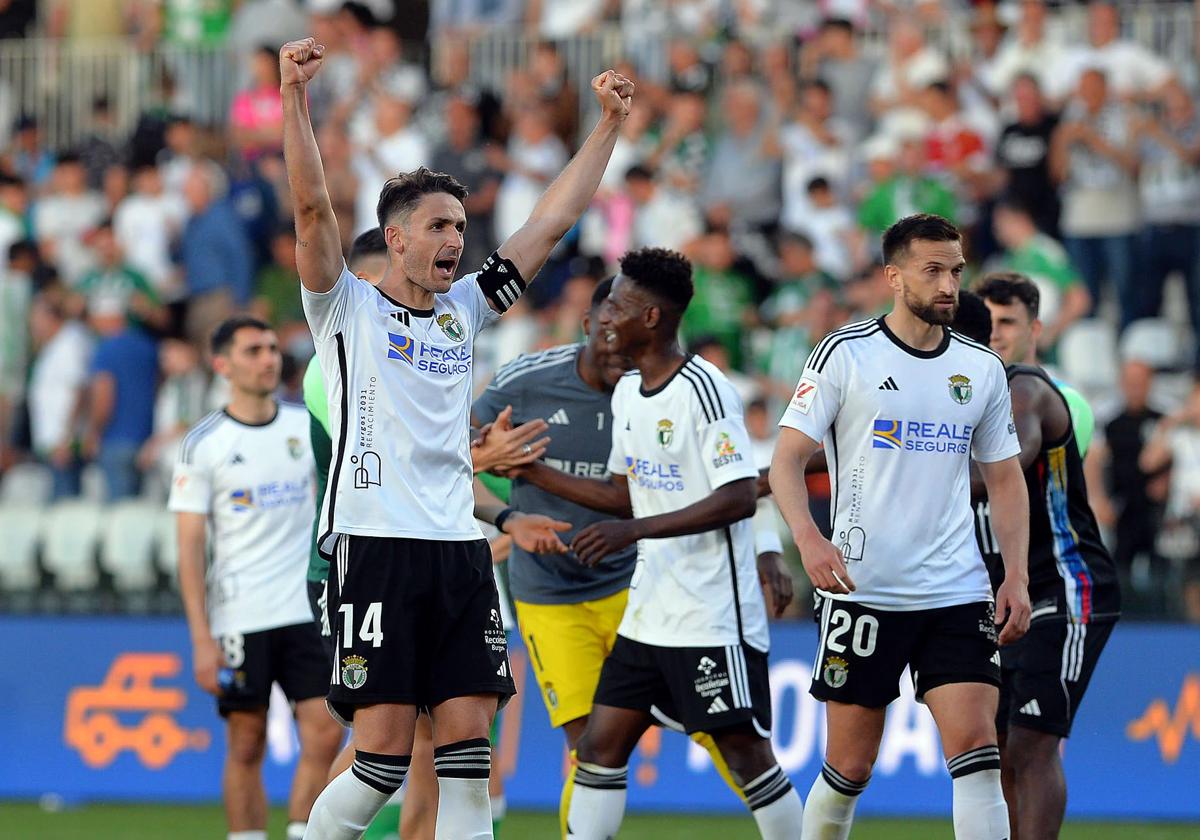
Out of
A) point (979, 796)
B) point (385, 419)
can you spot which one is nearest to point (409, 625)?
point (385, 419)

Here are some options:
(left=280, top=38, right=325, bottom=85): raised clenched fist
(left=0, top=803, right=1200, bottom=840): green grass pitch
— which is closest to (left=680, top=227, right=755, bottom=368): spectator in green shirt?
(left=0, top=803, right=1200, bottom=840): green grass pitch

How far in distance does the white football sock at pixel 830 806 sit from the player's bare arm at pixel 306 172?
2783mm


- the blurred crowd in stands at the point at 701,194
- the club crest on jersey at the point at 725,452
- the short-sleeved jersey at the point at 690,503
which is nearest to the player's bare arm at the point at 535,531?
the short-sleeved jersey at the point at 690,503

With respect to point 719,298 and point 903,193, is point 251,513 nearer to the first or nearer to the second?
point 719,298

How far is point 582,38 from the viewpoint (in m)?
19.7

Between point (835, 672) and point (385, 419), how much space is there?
81.4 inches

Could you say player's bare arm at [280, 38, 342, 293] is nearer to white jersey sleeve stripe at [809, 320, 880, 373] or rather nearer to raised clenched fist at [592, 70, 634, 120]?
raised clenched fist at [592, 70, 634, 120]

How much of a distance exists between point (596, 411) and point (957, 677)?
2394 millimetres

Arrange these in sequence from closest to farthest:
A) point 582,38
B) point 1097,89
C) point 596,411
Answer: point 596,411
point 1097,89
point 582,38

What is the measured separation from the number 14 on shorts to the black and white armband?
1288 mm

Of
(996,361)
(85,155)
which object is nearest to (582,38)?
(85,155)

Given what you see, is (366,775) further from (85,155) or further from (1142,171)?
(85,155)

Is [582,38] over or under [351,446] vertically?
over

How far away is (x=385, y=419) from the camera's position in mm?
7078
